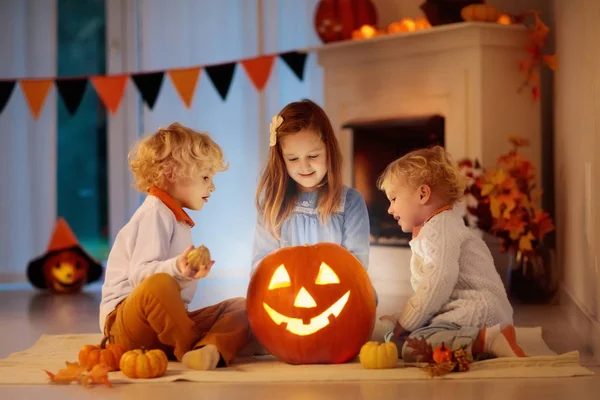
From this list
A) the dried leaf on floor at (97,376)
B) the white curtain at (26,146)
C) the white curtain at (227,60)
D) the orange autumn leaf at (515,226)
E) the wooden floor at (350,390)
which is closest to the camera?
the wooden floor at (350,390)

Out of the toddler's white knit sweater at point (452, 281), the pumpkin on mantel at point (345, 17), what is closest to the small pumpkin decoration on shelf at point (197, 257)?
the toddler's white knit sweater at point (452, 281)

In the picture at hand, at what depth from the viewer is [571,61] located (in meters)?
3.69

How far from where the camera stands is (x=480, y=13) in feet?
14.3

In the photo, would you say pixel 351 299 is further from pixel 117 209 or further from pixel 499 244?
pixel 117 209

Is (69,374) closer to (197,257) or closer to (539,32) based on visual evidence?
(197,257)

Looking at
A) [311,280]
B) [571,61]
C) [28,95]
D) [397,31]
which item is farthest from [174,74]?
[311,280]

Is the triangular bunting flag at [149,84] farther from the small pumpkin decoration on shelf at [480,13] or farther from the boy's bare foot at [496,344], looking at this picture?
the boy's bare foot at [496,344]

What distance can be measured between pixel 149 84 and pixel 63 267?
43.9 inches

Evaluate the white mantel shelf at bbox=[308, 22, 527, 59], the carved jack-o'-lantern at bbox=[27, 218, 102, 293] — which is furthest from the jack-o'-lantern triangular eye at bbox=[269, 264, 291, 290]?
the carved jack-o'-lantern at bbox=[27, 218, 102, 293]

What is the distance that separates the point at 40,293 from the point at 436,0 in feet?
8.69

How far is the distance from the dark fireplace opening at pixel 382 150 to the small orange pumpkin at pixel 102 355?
2383 millimetres

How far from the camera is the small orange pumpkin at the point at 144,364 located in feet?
7.63

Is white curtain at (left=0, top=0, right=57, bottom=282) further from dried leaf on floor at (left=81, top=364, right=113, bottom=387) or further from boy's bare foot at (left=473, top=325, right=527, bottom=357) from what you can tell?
boy's bare foot at (left=473, top=325, right=527, bottom=357)

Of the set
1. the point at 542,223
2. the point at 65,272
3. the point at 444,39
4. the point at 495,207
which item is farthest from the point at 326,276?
the point at 65,272
